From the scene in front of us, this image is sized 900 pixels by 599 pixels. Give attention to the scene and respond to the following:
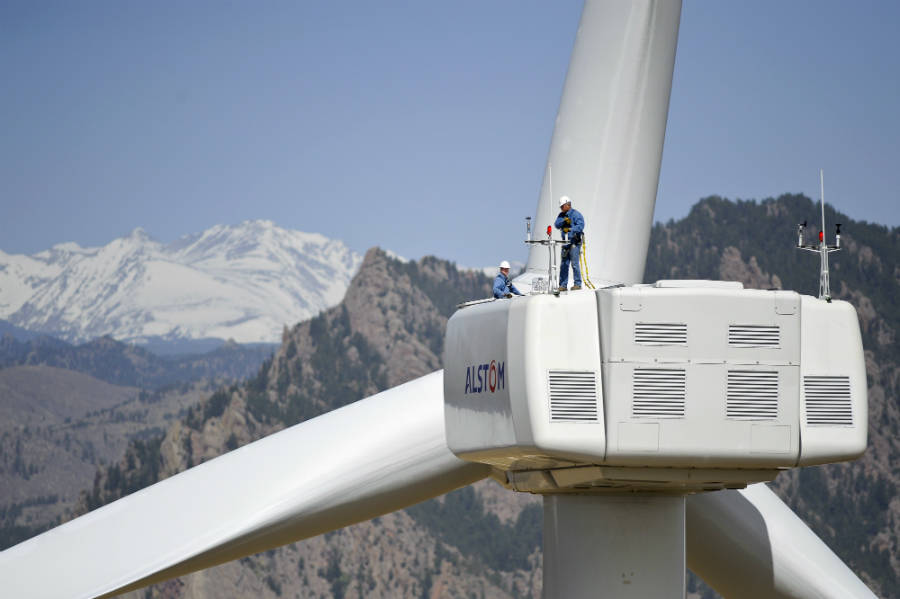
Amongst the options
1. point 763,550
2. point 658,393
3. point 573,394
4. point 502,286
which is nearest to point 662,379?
point 658,393

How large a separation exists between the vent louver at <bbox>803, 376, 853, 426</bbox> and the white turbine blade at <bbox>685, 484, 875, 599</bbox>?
7.23 meters

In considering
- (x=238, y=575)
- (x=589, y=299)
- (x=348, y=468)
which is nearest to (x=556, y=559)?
(x=348, y=468)

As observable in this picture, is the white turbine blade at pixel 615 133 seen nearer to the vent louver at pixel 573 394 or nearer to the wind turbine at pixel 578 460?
the wind turbine at pixel 578 460

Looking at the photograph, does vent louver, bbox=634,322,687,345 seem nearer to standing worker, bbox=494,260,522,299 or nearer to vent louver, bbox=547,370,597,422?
vent louver, bbox=547,370,597,422

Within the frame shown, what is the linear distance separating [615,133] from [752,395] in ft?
30.2

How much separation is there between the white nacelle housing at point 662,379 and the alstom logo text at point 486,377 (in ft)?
0.33

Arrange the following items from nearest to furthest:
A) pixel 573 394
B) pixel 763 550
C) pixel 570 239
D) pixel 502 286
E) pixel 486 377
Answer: pixel 573 394, pixel 486 377, pixel 570 239, pixel 502 286, pixel 763 550

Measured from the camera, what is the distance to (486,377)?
18.1 metres

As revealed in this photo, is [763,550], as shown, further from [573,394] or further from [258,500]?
[573,394]

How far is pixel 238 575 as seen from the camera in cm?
18438

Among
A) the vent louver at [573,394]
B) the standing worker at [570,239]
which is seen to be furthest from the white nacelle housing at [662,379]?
the standing worker at [570,239]

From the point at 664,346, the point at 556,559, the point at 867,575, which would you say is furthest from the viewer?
the point at 867,575

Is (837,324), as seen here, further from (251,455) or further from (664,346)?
(251,455)

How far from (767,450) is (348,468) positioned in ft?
26.7
